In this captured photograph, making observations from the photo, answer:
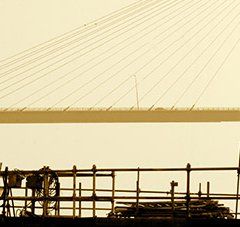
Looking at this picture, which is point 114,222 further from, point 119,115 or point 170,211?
point 119,115

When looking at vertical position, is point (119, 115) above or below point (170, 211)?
above

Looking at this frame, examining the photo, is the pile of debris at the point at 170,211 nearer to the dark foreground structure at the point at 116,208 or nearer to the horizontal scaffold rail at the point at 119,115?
the dark foreground structure at the point at 116,208

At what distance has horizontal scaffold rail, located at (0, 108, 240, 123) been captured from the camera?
18578mm

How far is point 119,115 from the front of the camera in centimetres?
1917

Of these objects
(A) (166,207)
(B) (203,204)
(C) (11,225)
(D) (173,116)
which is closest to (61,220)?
(C) (11,225)

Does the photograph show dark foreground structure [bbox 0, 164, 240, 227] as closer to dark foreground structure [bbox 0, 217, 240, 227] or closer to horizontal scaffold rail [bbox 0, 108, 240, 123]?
dark foreground structure [bbox 0, 217, 240, 227]

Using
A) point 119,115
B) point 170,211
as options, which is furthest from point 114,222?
point 119,115

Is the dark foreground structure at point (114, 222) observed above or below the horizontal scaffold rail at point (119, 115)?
below

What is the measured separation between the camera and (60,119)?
1947 centimetres

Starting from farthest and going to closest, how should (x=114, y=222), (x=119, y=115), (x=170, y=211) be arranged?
(x=119, y=115), (x=170, y=211), (x=114, y=222)

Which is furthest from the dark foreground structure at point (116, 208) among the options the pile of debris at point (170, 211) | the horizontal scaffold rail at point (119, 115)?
the horizontal scaffold rail at point (119, 115)

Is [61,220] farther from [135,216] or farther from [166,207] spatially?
[166,207]

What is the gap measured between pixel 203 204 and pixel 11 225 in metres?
3.43

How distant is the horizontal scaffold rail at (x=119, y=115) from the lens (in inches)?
731
